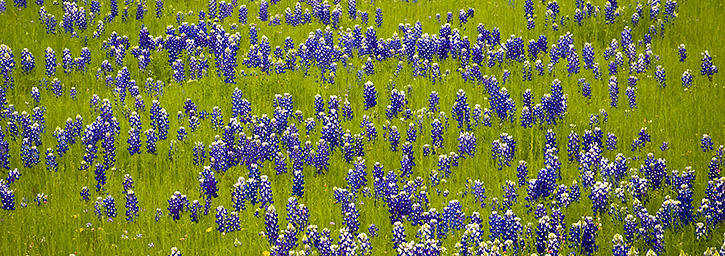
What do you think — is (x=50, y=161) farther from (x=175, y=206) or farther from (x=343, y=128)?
(x=343, y=128)

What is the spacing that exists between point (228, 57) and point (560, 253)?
17.9 ft

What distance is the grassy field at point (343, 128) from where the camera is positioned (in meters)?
5.73

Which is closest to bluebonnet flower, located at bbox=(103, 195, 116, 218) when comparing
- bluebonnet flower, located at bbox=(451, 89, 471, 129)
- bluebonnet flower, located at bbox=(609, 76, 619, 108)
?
bluebonnet flower, located at bbox=(451, 89, 471, 129)

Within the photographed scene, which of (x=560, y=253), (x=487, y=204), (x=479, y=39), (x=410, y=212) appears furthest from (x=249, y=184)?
(x=479, y=39)

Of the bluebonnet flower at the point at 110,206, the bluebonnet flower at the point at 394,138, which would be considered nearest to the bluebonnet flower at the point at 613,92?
the bluebonnet flower at the point at 394,138

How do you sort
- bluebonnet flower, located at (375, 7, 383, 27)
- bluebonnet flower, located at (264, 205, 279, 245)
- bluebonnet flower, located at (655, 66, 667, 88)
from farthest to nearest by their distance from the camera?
1. bluebonnet flower, located at (375, 7, 383, 27)
2. bluebonnet flower, located at (655, 66, 667, 88)
3. bluebonnet flower, located at (264, 205, 279, 245)

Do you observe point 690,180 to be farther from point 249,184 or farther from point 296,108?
point 296,108

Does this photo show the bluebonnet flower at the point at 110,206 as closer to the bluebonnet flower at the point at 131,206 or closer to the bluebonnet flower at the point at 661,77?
the bluebonnet flower at the point at 131,206

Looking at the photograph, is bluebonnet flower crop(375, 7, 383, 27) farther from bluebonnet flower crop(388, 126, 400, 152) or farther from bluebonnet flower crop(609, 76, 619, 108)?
bluebonnet flower crop(388, 126, 400, 152)

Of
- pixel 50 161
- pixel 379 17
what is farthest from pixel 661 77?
pixel 50 161

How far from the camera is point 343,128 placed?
304 inches

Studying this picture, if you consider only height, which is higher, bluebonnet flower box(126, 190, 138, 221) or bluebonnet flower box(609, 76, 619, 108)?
bluebonnet flower box(609, 76, 619, 108)

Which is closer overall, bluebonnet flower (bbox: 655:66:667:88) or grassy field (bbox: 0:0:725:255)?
grassy field (bbox: 0:0:725:255)

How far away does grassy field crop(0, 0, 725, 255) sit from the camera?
18.8 feet
